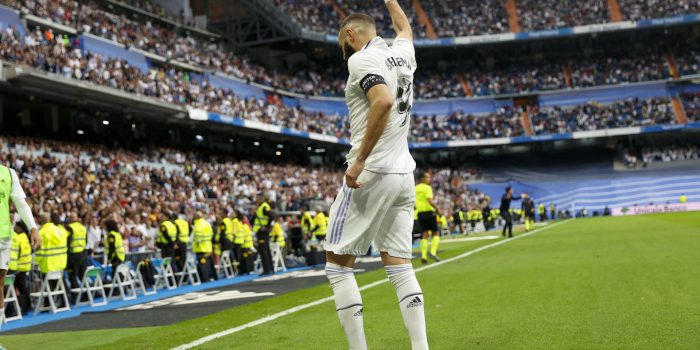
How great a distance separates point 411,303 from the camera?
14.8 feet

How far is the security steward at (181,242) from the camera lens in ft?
59.9

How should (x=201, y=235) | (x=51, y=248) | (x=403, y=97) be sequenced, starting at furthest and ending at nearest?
(x=201, y=235) → (x=51, y=248) → (x=403, y=97)

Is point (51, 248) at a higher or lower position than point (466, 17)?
lower

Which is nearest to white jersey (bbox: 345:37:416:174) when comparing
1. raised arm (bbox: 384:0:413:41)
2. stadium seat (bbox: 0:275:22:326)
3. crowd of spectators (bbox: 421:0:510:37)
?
raised arm (bbox: 384:0:413:41)

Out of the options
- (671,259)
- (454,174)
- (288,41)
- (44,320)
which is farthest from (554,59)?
(44,320)

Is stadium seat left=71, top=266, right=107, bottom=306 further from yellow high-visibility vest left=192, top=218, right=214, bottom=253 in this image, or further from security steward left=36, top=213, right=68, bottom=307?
yellow high-visibility vest left=192, top=218, right=214, bottom=253

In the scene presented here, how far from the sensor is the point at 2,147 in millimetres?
24203

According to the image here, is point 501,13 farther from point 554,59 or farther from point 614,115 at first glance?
point 614,115

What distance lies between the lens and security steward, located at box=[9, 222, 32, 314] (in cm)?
1296

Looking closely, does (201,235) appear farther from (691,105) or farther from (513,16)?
(691,105)

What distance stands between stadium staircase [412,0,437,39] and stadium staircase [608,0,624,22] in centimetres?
1456

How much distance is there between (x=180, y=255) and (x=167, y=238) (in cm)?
93

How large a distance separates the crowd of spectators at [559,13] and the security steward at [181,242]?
1792 inches

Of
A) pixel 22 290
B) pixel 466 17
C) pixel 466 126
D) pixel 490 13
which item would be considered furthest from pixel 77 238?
pixel 490 13
